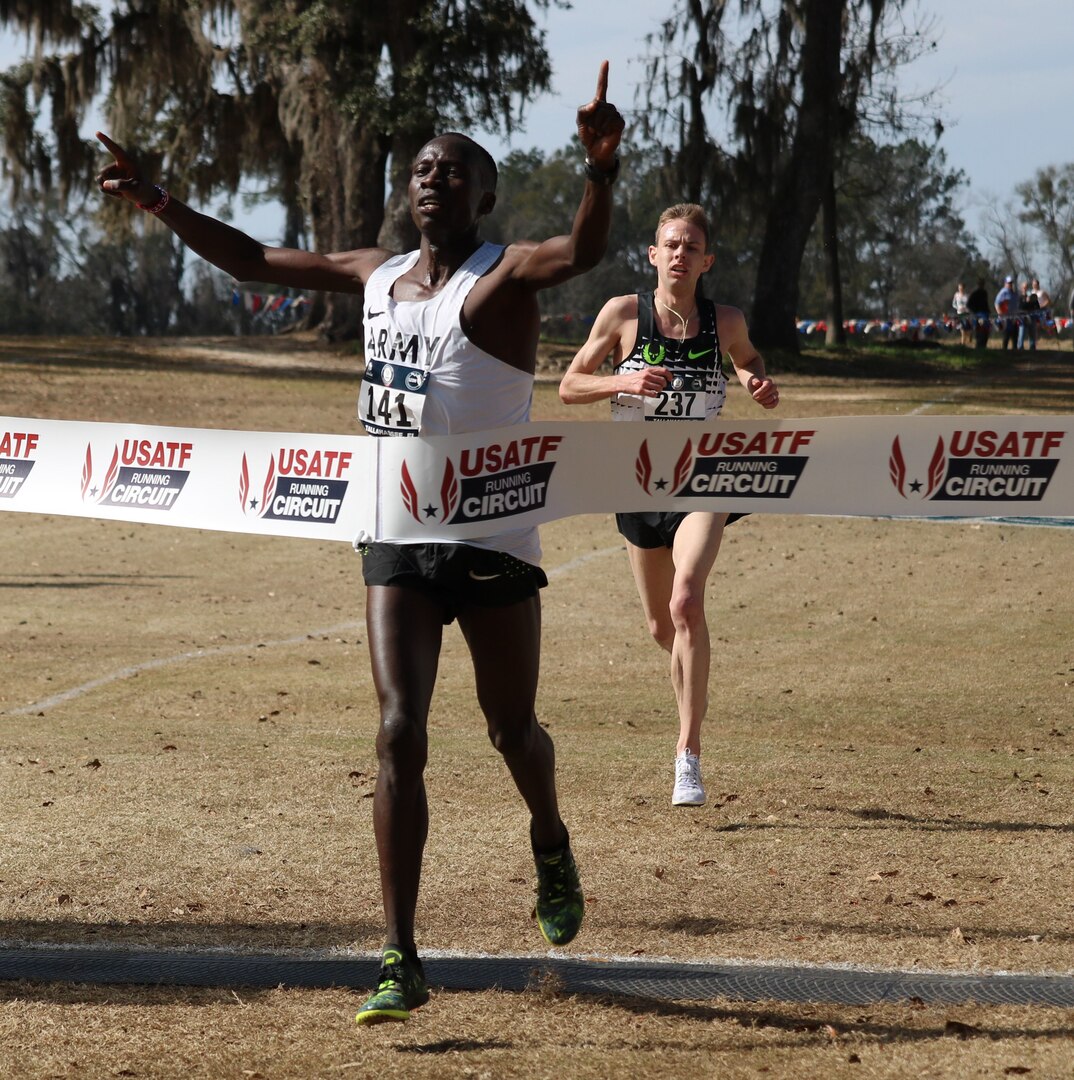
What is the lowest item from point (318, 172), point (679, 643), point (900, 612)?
point (900, 612)

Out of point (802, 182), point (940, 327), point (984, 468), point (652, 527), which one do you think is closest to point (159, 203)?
point (652, 527)

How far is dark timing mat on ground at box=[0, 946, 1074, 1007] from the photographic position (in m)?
4.27

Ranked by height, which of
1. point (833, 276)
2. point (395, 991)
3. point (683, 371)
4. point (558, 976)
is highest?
point (833, 276)

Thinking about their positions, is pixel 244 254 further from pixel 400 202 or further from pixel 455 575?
pixel 400 202

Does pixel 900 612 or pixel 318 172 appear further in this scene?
pixel 318 172

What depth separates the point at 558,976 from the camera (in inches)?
173

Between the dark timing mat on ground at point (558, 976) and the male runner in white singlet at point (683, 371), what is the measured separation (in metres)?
1.81

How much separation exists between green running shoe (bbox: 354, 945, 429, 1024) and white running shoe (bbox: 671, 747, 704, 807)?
2408mm

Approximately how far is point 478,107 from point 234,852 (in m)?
27.2

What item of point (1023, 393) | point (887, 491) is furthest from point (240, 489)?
point (1023, 393)

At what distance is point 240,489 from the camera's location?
5355 mm

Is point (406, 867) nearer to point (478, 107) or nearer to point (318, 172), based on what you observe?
point (478, 107)

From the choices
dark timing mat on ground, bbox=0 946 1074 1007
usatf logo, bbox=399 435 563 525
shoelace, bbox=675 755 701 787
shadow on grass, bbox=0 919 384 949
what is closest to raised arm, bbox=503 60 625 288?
usatf logo, bbox=399 435 563 525

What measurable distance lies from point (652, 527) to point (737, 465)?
1447mm
